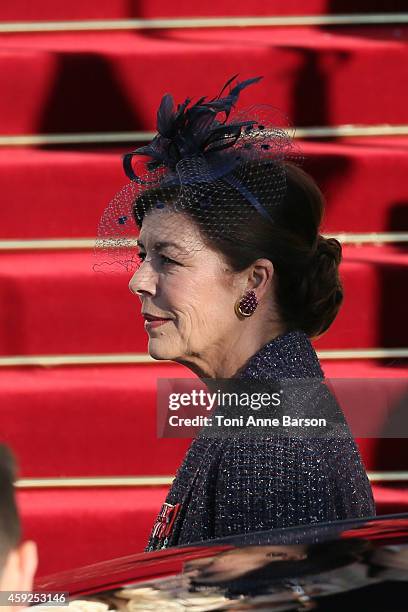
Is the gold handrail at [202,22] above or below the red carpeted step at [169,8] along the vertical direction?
below

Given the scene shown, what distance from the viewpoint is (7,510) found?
1.13 m

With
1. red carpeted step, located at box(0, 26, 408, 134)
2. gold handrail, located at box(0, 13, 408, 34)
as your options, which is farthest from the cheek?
gold handrail, located at box(0, 13, 408, 34)

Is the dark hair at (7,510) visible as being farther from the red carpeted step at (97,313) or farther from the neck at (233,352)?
the red carpeted step at (97,313)

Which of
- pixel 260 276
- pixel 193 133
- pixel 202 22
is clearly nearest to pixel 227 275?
pixel 260 276

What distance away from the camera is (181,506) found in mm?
1952

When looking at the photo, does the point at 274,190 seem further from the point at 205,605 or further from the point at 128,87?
the point at 128,87

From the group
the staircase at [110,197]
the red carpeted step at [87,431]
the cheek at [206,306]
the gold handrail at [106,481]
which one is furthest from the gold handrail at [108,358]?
the cheek at [206,306]

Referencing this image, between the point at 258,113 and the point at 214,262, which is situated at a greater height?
the point at 258,113

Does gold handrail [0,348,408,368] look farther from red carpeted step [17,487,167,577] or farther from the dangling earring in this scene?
the dangling earring

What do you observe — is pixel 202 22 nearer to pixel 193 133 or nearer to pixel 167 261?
pixel 193 133

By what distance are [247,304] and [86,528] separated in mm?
1318

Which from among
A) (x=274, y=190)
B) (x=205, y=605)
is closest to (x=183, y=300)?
(x=274, y=190)

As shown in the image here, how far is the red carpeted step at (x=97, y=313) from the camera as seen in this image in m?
3.22

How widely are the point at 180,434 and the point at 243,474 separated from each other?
128cm
